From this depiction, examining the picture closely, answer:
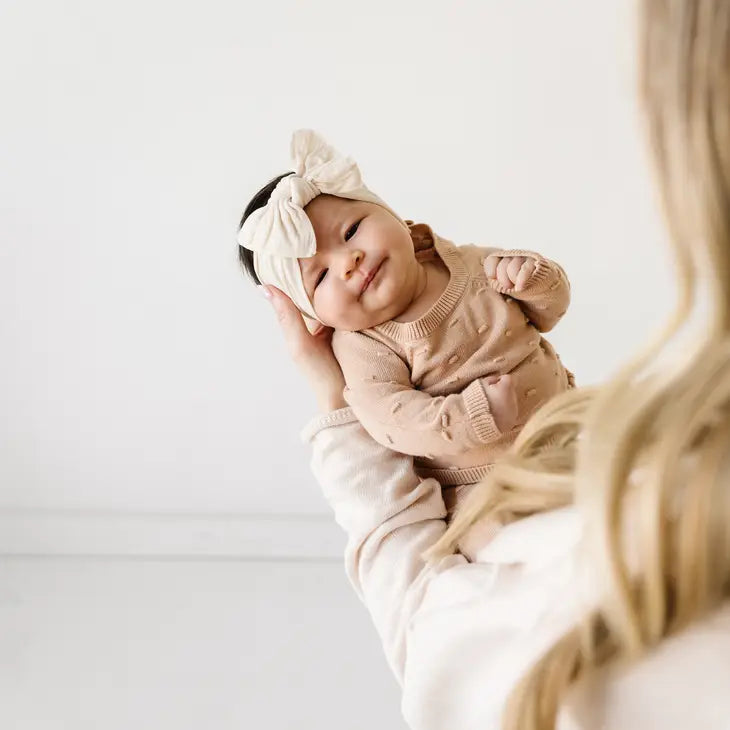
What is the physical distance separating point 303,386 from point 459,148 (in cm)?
57

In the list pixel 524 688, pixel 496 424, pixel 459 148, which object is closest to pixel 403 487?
pixel 496 424

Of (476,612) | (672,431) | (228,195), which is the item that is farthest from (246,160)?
(672,431)

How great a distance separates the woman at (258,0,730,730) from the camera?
1.44 feet

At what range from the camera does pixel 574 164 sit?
1.69 m

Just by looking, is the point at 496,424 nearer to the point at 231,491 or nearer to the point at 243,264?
the point at 243,264

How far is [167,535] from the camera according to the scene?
2.06 meters

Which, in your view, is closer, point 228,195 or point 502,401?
point 502,401

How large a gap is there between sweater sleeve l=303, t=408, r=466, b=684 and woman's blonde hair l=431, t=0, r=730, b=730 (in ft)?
0.99

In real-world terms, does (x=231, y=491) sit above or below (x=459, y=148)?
below

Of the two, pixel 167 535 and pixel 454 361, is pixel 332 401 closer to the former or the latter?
pixel 454 361

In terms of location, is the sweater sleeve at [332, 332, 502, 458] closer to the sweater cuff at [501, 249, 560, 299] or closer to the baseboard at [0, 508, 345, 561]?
the sweater cuff at [501, 249, 560, 299]

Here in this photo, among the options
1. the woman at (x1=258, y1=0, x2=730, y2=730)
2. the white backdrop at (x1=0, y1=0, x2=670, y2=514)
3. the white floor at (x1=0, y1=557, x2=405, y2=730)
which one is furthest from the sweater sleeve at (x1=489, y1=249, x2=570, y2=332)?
the white floor at (x1=0, y1=557, x2=405, y2=730)

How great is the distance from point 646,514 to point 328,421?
21.5 inches

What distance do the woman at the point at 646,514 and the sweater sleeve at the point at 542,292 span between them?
1.20ft
